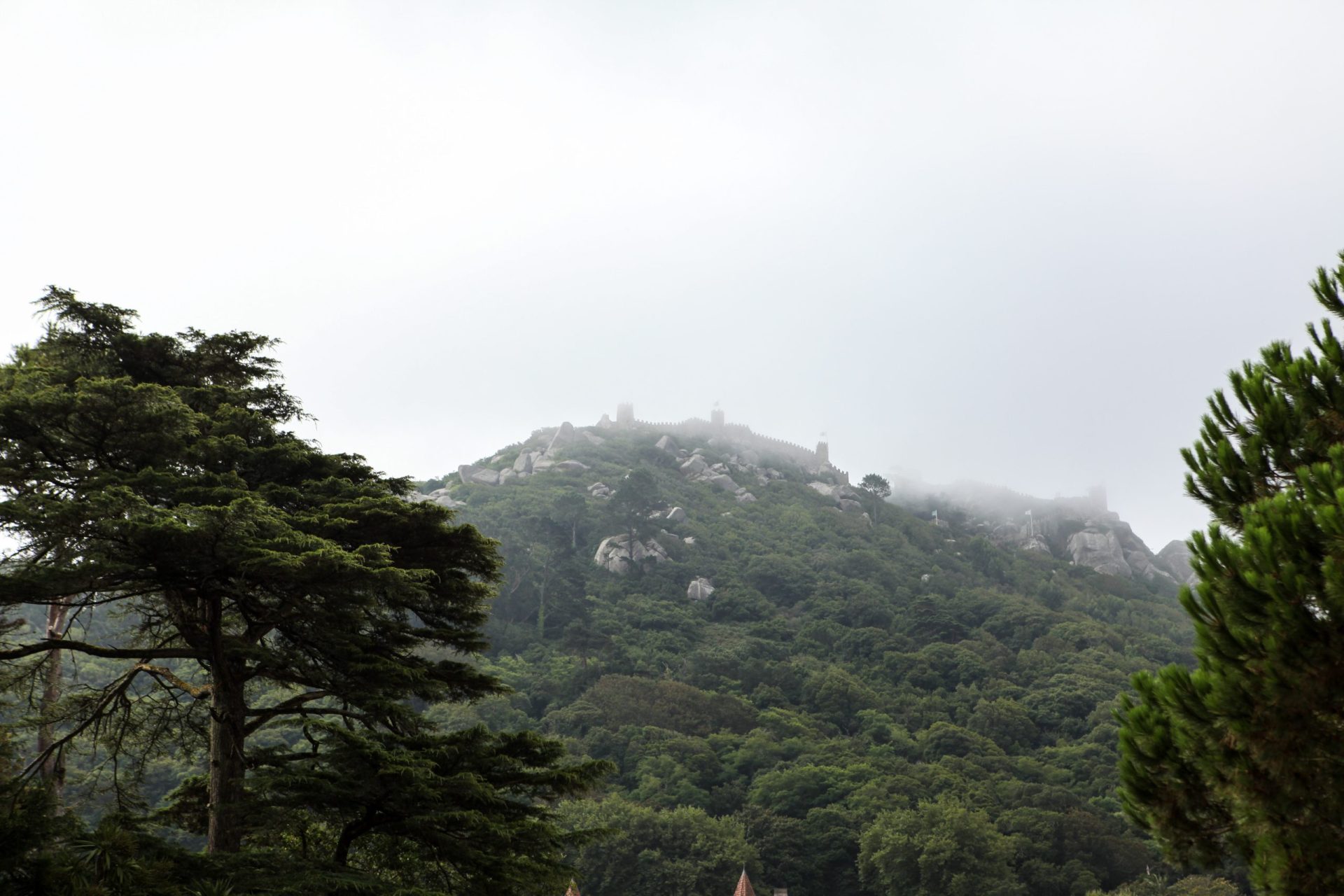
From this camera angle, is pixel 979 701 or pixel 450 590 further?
pixel 979 701

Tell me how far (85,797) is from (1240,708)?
12.5m

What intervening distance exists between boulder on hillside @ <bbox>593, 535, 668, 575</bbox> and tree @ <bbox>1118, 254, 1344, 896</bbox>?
65.2 metres

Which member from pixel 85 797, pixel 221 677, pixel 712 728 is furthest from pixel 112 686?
pixel 712 728

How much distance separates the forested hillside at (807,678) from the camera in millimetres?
38719

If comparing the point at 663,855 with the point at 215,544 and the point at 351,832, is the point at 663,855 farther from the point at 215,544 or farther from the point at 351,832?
the point at 215,544

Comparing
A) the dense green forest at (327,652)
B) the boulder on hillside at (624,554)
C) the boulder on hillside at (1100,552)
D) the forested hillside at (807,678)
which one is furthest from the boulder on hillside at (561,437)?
the dense green forest at (327,652)

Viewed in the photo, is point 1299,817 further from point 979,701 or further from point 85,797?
point 979,701

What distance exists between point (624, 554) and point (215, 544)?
64.0 meters

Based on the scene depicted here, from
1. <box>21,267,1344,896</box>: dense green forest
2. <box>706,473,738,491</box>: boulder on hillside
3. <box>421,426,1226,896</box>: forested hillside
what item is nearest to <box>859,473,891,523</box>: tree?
<box>421,426,1226,896</box>: forested hillside

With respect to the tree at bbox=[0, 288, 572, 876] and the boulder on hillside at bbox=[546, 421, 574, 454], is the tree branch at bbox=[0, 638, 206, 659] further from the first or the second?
the boulder on hillside at bbox=[546, 421, 574, 454]

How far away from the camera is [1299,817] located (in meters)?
6.32

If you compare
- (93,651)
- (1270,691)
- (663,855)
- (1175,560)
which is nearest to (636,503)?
(663,855)

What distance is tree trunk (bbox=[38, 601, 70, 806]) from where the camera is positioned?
1073 cm

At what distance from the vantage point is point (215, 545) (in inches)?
371
